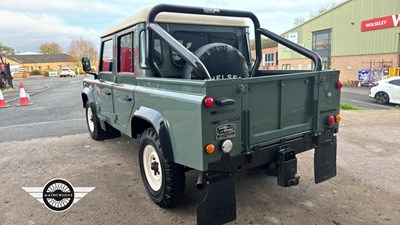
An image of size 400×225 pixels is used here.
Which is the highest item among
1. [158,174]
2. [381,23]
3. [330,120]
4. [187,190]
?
[381,23]

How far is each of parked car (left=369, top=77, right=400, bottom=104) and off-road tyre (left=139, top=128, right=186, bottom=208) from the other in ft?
43.4

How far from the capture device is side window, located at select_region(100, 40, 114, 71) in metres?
5.05

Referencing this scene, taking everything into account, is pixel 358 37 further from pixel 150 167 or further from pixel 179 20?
pixel 150 167

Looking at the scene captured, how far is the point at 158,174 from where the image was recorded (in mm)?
3512

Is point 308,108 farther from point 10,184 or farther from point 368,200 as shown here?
point 10,184

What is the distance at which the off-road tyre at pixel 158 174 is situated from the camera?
3.13 meters

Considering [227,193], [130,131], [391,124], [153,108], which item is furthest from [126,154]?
[391,124]

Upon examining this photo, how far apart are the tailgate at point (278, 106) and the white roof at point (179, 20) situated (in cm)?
172

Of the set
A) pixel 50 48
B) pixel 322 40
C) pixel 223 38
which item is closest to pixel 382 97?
pixel 223 38

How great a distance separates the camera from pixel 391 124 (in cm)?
751

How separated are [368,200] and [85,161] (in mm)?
4273

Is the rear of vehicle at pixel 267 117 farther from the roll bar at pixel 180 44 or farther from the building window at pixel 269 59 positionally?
the building window at pixel 269 59

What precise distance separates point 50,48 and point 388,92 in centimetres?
9802

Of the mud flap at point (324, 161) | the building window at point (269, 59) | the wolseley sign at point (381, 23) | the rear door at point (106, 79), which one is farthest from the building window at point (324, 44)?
the mud flap at point (324, 161)
